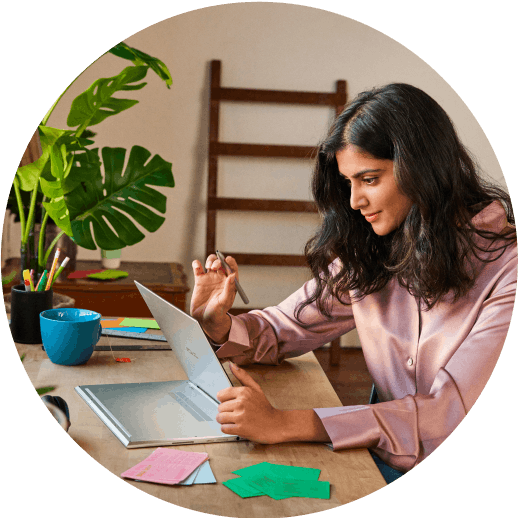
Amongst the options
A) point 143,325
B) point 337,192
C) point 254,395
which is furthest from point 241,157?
point 254,395

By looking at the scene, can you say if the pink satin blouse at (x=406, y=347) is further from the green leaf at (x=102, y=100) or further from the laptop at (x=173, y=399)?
the green leaf at (x=102, y=100)

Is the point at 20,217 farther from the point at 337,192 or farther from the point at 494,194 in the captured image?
the point at 494,194

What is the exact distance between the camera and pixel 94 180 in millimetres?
1032

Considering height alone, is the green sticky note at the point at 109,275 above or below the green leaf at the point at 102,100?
below

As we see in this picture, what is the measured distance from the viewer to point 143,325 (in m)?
0.81

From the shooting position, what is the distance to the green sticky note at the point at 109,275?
93 cm

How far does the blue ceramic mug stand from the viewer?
630mm

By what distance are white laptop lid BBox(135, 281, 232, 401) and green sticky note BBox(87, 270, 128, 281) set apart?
0.31m

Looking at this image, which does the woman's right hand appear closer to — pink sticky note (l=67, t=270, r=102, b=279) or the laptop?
the laptop

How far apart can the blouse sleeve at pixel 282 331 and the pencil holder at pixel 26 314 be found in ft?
0.83

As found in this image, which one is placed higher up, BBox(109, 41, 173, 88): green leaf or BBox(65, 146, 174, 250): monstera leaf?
BBox(109, 41, 173, 88): green leaf

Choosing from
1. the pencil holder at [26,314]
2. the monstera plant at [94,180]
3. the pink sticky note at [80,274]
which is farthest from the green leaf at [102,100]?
the pencil holder at [26,314]

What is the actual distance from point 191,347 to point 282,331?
0.67 ft

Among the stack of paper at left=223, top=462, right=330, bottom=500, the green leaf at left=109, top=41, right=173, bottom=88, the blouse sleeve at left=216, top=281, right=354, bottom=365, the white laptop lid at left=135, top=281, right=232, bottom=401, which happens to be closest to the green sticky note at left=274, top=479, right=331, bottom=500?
Answer: the stack of paper at left=223, top=462, right=330, bottom=500
